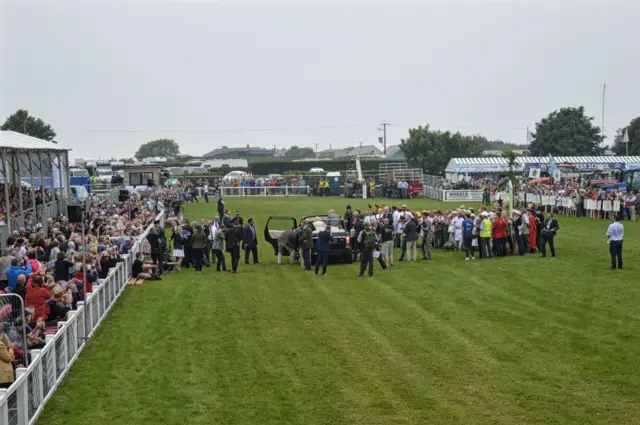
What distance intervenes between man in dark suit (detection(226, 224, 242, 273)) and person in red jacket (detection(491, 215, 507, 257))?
8.28 metres

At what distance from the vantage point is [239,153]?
172625 millimetres

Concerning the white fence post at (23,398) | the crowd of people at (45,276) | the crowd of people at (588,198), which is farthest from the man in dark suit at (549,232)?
the white fence post at (23,398)

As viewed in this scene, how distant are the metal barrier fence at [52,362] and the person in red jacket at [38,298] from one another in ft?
1.93

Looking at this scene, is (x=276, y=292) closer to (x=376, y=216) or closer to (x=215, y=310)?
(x=215, y=310)

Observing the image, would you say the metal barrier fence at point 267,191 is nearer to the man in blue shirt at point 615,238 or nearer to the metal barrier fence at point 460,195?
the metal barrier fence at point 460,195

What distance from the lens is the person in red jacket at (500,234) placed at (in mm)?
25180

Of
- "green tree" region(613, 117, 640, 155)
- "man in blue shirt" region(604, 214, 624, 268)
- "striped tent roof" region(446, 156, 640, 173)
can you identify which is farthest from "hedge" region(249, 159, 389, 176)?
"man in blue shirt" region(604, 214, 624, 268)

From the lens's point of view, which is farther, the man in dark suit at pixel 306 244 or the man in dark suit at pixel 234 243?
the man in dark suit at pixel 234 243

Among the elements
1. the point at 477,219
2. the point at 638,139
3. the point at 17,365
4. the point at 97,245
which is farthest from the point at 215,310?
the point at 638,139

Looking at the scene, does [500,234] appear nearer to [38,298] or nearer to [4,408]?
[38,298]

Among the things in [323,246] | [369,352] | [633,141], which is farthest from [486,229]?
[633,141]

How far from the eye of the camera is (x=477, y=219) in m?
25.7

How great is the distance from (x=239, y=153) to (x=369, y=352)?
529ft

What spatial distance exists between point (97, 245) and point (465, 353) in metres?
12.0
